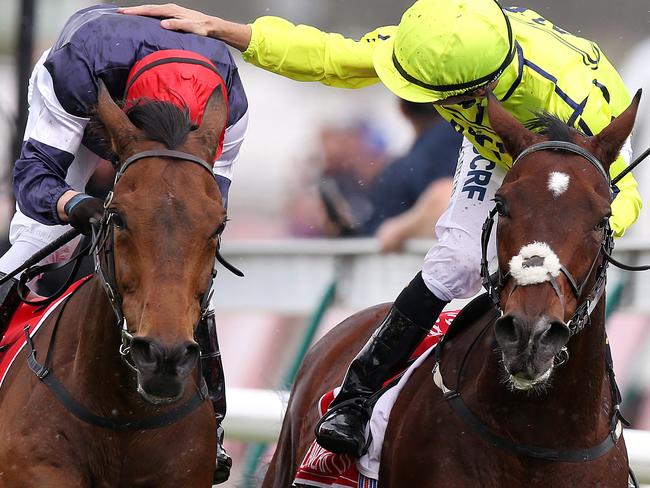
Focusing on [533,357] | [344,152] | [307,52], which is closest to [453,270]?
[533,357]

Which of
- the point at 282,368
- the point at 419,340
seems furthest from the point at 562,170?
the point at 282,368

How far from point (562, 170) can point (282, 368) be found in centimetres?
381

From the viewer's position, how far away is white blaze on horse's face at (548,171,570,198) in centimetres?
380

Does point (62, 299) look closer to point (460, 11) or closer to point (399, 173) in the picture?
point (460, 11)

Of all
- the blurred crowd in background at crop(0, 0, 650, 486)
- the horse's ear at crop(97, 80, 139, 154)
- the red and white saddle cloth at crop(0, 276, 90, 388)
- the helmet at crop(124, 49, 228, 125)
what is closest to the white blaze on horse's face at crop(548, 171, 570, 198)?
the helmet at crop(124, 49, 228, 125)

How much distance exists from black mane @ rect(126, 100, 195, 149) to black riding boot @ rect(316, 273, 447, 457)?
112 centimetres

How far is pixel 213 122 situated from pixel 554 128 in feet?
3.49

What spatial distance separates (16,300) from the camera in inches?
184

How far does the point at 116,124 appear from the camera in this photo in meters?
3.88

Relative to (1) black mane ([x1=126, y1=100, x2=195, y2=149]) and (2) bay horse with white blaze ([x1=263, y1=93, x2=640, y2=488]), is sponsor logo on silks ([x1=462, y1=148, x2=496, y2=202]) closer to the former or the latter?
(2) bay horse with white blaze ([x1=263, y1=93, x2=640, y2=488])

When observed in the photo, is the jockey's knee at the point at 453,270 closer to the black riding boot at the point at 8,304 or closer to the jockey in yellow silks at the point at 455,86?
the jockey in yellow silks at the point at 455,86

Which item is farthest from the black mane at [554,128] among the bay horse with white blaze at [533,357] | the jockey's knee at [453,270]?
the jockey's knee at [453,270]

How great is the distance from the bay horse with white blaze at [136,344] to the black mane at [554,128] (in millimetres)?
1009

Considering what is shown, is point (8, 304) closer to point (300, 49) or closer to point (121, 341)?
point (121, 341)
